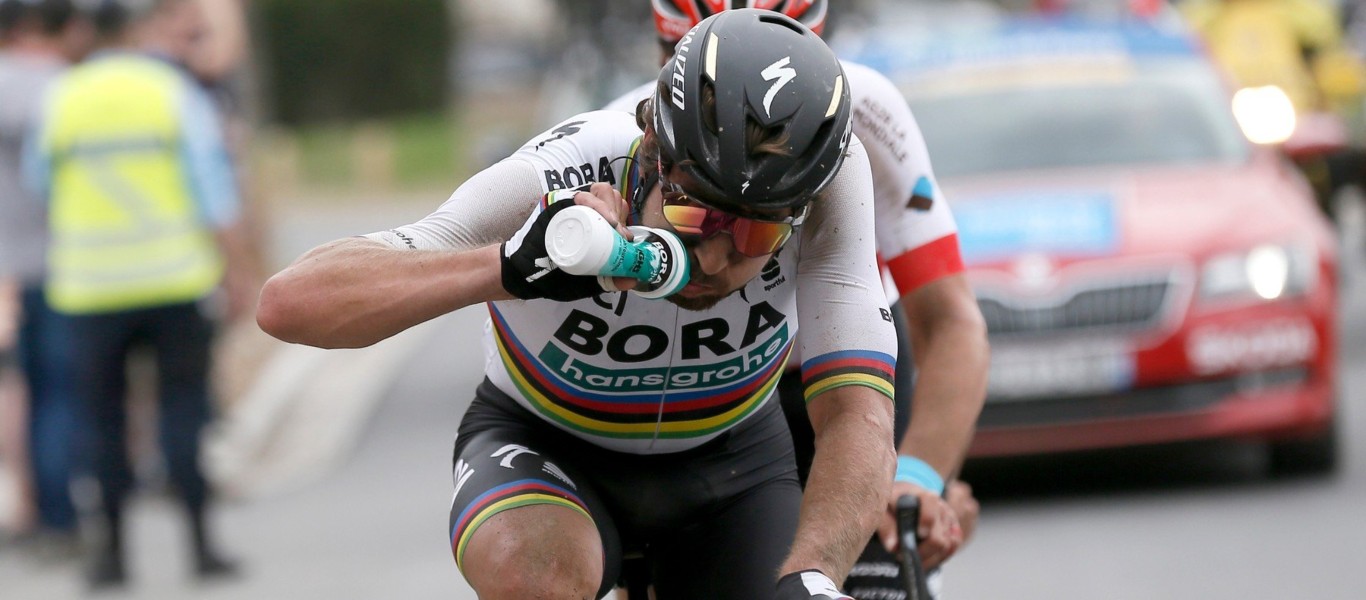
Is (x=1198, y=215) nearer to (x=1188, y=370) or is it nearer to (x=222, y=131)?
(x=1188, y=370)

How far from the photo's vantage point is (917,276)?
4520 millimetres

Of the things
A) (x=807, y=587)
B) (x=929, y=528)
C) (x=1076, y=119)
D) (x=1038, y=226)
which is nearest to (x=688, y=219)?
(x=807, y=587)

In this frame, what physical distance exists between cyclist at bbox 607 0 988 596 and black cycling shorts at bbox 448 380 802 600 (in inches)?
13.1

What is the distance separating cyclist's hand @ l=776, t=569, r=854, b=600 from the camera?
10.7 ft

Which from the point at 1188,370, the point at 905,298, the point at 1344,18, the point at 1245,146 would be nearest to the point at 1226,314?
the point at 1188,370

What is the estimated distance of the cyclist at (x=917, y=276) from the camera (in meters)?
4.34

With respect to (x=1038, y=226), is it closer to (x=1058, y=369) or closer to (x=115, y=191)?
(x=1058, y=369)

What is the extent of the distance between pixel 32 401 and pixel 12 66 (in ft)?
4.89

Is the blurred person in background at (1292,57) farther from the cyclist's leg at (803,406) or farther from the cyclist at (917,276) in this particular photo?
the cyclist at (917,276)

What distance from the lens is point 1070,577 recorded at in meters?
7.45

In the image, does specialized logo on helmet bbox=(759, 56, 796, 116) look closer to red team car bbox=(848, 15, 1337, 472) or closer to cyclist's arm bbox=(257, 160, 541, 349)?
cyclist's arm bbox=(257, 160, 541, 349)

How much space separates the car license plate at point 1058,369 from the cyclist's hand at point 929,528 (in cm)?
406

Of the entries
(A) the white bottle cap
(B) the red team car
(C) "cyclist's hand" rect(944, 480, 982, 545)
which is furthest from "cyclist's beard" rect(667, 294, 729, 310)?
(B) the red team car

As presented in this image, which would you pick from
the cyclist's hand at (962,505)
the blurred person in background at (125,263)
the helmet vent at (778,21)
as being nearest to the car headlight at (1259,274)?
the cyclist's hand at (962,505)
